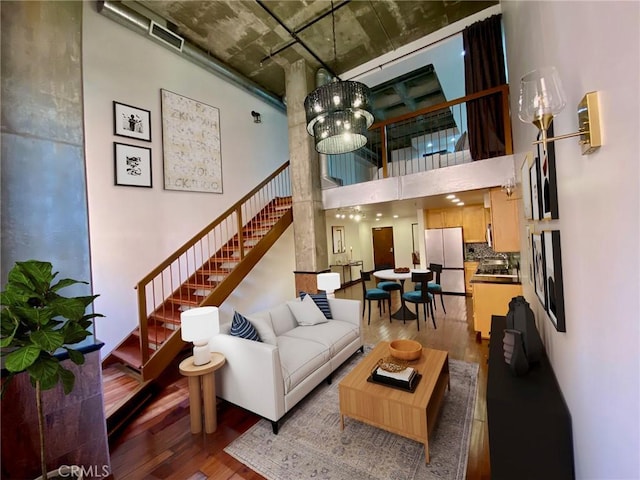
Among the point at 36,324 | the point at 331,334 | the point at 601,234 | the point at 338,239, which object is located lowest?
the point at 331,334

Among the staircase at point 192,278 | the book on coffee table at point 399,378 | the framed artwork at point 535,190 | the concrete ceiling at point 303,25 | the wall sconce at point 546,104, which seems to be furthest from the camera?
the concrete ceiling at point 303,25

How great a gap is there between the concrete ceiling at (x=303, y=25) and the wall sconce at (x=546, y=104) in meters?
3.82

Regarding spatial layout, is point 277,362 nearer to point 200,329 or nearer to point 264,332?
point 264,332

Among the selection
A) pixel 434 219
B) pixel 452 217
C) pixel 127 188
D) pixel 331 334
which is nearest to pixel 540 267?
pixel 331 334

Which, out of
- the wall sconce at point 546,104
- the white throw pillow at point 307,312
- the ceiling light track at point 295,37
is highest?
the ceiling light track at point 295,37

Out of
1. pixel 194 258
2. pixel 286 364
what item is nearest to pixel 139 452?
pixel 286 364

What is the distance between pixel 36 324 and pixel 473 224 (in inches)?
290

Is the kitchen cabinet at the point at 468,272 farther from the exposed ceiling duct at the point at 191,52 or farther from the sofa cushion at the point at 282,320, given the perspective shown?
the exposed ceiling duct at the point at 191,52

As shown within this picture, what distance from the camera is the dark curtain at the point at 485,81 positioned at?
3752 mm

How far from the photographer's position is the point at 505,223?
3.29 m

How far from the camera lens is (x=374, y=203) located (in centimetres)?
451

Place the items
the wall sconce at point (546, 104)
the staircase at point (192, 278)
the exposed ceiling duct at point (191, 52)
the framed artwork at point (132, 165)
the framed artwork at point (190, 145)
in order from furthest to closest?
the framed artwork at point (190, 145)
the framed artwork at point (132, 165)
the exposed ceiling duct at point (191, 52)
the staircase at point (192, 278)
the wall sconce at point (546, 104)

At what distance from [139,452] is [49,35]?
9.86 ft

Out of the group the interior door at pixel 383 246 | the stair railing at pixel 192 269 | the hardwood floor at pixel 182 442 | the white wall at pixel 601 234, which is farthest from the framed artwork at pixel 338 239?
the white wall at pixel 601 234
